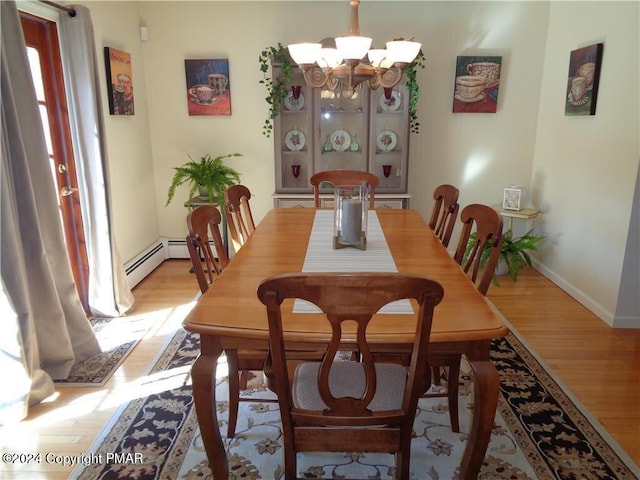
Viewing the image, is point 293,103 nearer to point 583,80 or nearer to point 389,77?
point 389,77

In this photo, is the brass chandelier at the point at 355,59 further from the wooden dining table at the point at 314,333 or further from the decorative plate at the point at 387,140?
the decorative plate at the point at 387,140

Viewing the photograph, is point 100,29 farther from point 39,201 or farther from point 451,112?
point 451,112

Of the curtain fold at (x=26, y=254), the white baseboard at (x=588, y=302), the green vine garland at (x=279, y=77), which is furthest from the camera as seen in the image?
the green vine garland at (x=279, y=77)

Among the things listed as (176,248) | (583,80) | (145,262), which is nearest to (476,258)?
(583,80)

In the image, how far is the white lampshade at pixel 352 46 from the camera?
1.74 m

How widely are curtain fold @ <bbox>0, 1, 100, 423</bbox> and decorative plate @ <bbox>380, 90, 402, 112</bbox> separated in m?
2.40

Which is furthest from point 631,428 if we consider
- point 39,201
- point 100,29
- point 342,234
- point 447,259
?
point 100,29

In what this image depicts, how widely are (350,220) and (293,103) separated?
6.71 ft

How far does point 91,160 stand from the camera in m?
2.71

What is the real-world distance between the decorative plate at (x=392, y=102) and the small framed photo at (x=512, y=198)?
116 centimetres

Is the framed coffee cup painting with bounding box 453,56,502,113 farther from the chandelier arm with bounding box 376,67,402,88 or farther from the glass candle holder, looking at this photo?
the glass candle holder

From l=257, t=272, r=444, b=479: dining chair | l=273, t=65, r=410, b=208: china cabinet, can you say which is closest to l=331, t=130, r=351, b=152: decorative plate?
l=273, t=65, r=410, b=208: china cabinet

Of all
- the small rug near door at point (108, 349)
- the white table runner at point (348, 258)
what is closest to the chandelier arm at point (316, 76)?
the white table runner at point (348, 258)

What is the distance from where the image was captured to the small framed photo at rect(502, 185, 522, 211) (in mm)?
3701
